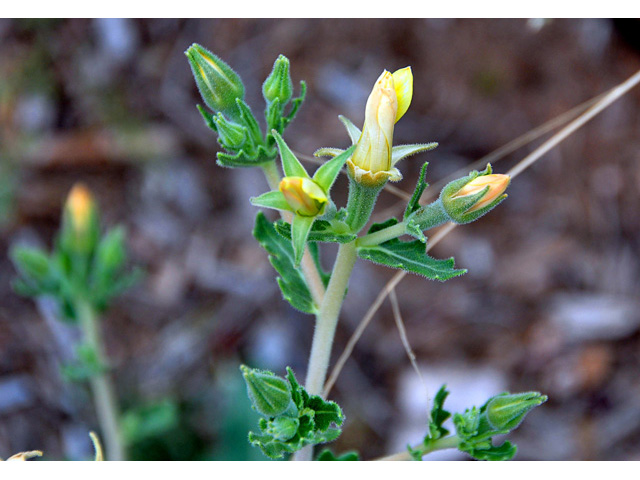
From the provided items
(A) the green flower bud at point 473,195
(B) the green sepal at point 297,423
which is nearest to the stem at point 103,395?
(B) the green sepal at point 297,423

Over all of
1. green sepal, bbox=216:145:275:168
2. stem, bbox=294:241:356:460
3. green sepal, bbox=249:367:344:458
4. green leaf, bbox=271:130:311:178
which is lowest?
green sepal, bbox=249:367:344:458

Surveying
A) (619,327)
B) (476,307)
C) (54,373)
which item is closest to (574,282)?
(619,327)

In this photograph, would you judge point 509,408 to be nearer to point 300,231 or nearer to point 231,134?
point 300,231

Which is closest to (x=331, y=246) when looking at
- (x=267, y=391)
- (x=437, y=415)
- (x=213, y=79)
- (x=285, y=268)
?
(x=285, y=268)

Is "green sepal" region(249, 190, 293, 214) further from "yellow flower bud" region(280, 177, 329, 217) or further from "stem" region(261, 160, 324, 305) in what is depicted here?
"stem" region(261, 160, 324, 305)

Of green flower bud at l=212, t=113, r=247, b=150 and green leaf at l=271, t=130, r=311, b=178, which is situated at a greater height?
green flower bud at l=212, t=113, r=247, b=150

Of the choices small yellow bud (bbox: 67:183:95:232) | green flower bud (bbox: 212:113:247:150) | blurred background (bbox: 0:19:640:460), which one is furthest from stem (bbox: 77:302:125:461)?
green flower bud (bbox: 212:113:247:150)
